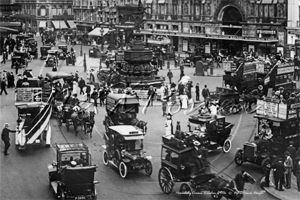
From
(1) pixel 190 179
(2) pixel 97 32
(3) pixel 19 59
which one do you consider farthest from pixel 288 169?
(2) pixel 97 32

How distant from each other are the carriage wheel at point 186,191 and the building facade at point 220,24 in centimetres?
3983

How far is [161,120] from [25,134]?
897 cm

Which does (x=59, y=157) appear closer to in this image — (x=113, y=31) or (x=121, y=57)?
(x=121, y=57)

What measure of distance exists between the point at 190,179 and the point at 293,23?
41.8m

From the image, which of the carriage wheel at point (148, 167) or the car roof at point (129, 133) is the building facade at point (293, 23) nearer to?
the car roof at point (129, 133)

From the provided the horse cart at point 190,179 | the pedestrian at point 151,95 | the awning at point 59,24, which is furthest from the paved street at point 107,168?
the awning at point 59,24

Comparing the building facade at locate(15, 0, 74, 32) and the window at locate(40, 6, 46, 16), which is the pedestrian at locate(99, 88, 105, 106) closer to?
the building facade at locate(15, 0, 74, 32)

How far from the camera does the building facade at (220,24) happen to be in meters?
58.3

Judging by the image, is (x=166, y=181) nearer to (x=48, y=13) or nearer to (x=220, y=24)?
(x=220, y=24)

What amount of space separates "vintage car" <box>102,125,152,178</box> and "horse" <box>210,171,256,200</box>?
13.2 ft

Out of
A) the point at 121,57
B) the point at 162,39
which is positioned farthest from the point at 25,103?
the point at 162,39

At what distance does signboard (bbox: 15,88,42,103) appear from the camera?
27453 mm

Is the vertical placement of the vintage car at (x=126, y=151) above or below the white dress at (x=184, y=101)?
below

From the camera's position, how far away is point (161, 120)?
31.3 m
